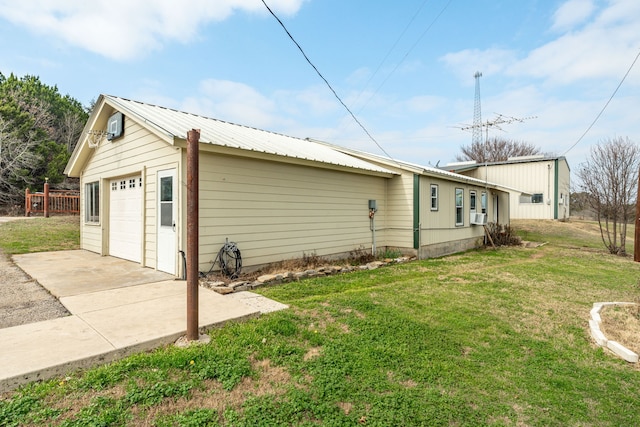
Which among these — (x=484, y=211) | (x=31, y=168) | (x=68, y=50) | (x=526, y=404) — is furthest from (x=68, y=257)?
(x=31, y=168)

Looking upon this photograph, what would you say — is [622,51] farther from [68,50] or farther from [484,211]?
[68,50]

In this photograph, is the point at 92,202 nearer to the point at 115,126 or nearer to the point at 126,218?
the point at 126,218

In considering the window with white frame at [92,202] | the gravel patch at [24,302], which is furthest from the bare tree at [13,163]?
the gravel patch at [24,302]

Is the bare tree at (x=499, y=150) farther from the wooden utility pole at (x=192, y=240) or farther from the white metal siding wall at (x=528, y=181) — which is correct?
the wooden utility pole at (x=192, y=240)

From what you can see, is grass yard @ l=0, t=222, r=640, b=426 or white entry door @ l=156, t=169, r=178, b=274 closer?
grass yard @ l=0, t=222, r=640, b=426

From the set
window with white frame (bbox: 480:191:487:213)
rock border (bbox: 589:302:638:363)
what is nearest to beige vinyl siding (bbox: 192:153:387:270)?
rock border (bbox: 589:302:638:363)

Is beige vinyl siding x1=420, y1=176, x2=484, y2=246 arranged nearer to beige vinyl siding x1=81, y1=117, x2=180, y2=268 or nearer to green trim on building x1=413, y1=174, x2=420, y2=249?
green trim on building x1=413, y1=174, x2=420, y2=249

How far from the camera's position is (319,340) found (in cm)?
344

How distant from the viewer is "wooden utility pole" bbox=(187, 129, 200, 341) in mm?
3234

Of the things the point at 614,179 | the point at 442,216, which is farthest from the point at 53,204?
the point at 614,179

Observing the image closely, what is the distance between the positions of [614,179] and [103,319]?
15.9 m

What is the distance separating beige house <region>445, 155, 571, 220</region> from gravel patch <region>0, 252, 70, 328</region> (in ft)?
69.8

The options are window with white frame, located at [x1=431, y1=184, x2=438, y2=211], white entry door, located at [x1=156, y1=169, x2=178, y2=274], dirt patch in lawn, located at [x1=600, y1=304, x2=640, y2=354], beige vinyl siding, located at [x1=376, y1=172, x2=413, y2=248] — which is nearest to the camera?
dirt patch in lawn, located at [x1=600, y1=304, x2=640, y2=354]

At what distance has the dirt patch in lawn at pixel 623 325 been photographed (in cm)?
388
